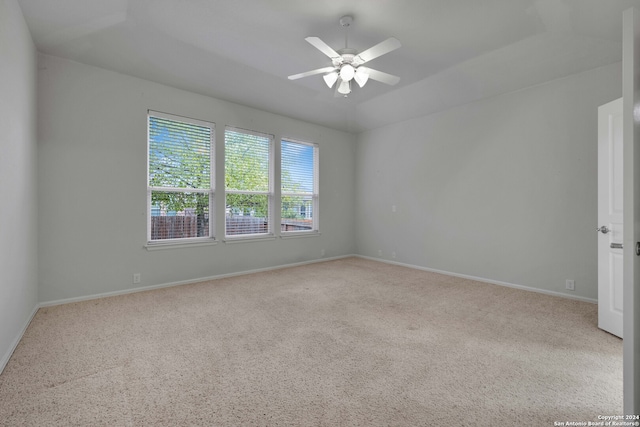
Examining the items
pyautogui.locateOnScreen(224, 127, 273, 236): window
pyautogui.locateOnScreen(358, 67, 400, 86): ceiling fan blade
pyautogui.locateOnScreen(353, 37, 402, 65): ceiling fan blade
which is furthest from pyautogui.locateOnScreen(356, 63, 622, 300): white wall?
pyautogui.locateOnScreen(353, 37, 402, 65): ceiling fan blade

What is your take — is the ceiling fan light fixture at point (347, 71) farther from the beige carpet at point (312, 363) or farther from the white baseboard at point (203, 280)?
the white baseboard at point (203, 280)

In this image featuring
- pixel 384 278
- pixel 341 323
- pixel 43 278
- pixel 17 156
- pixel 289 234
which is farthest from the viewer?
pixel 289 234

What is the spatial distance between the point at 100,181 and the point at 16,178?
3.98 ft

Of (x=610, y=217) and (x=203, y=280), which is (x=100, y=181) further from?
(x=610, y=217)

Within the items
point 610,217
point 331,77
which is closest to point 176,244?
point 331,77

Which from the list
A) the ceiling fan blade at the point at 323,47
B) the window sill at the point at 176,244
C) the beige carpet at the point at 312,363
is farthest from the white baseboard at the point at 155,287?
the ceiling fan blade at the point at 323,47

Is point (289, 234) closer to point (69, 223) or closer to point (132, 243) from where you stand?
point (132, 243)

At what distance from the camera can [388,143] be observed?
6.08m

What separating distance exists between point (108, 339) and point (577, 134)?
5.64m

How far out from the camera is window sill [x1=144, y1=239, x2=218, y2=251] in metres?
4.15

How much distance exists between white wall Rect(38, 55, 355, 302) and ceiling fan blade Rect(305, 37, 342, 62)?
1.97 m

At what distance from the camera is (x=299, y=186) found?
236 inches

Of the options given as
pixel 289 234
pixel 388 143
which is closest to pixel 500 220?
pixel 388 143

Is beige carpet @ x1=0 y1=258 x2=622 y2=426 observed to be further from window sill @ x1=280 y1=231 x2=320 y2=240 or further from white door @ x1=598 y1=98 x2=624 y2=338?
window sill @ x1=280 y1=231 x2=320 y2=240
